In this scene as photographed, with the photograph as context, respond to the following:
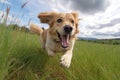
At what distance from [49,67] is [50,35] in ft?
5.75

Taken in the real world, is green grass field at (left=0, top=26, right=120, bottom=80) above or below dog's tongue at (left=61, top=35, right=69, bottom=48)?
below

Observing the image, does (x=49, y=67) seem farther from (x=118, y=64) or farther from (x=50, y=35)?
(x=50, y=35)

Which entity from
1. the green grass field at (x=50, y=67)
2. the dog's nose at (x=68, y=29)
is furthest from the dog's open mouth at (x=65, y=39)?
the green grass field at (x=50, y=67)

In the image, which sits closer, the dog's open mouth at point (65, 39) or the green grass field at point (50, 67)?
the green grass field at point (50, 67)

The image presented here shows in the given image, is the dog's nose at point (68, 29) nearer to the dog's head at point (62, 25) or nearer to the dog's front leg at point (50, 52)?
the dog's head at point (62, 25)

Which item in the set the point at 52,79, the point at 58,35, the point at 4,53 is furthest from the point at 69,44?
the point at 4,53

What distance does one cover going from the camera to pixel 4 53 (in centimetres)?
231

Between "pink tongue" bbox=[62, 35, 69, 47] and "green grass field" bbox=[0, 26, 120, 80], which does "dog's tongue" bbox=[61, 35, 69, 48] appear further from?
"green grass field" bbox=[0, 26, 120, 80]

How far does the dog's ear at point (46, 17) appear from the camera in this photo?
6.30 m

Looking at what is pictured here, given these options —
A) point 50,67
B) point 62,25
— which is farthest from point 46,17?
point 50,67

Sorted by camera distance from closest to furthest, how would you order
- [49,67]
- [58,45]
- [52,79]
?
[52,79]
[49,67]
[58,45]

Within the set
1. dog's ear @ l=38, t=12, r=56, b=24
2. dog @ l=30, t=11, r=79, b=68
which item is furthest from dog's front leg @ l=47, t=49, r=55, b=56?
dog's ear @ l=38, t=12, r=56, b=24

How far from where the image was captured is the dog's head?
16.9ft

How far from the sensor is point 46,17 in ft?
21.2
